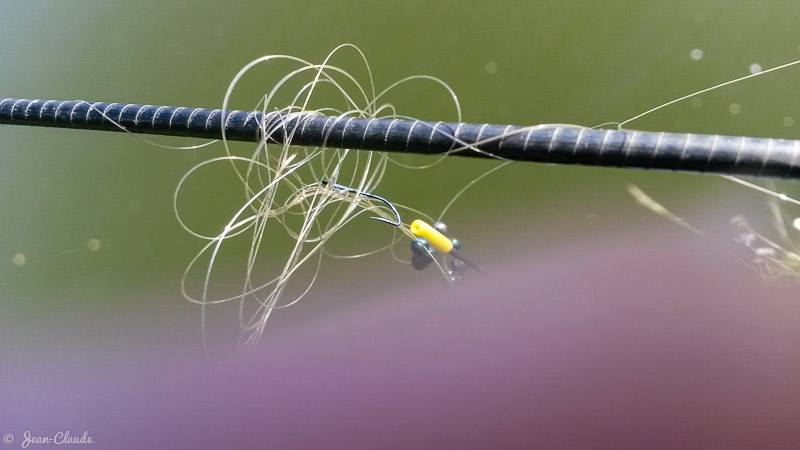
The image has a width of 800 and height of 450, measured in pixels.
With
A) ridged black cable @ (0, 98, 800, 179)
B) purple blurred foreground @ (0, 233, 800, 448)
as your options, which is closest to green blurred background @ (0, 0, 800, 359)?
purple blurred foreground @ (0, 233, 800, 448)

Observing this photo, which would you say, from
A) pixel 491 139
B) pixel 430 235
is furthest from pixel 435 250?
pixel 491 139

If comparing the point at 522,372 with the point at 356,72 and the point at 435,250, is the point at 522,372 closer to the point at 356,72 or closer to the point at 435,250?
the point at 435,250

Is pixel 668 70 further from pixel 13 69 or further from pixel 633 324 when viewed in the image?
pixel 13 69

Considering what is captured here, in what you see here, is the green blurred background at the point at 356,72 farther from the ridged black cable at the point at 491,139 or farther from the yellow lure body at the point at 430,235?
the ridged black cable at the point at 491,139

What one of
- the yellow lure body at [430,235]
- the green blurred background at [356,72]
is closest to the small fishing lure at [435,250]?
the yellow lure body at [430,235]

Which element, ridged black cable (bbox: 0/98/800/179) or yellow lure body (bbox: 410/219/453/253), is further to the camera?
yellow lure body (bbox: 410/219/453/253)

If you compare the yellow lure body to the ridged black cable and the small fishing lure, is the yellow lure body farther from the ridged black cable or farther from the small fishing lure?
the ridged black cable

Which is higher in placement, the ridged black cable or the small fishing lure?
the ridged black cable
